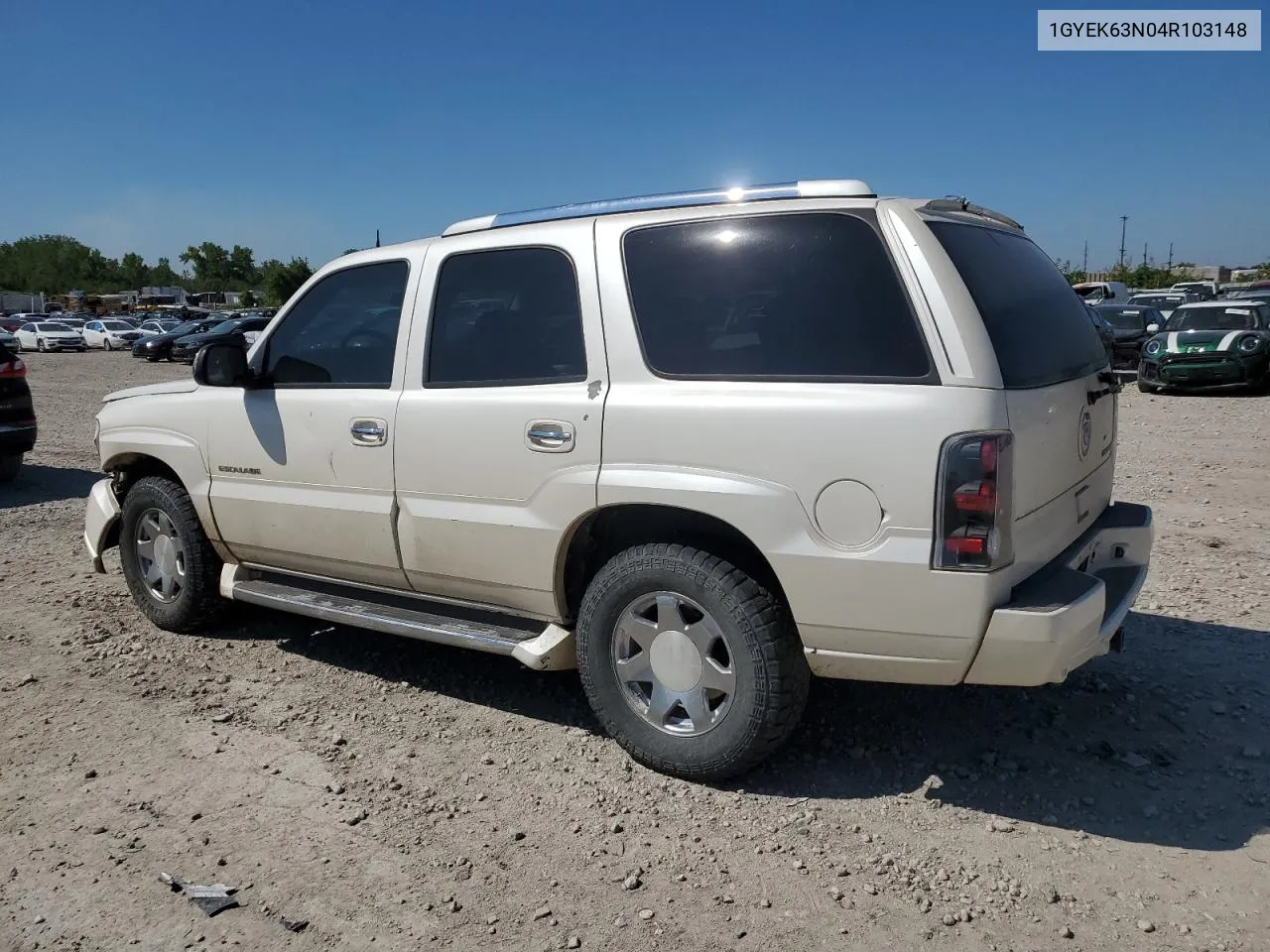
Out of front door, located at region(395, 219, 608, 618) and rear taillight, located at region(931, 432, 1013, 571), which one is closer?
rear taillight, located at region(931, 432, 1013, 571)

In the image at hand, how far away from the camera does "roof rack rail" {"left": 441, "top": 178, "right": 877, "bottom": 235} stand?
3.43 metres

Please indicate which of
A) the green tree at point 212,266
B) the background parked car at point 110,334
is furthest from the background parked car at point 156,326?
the green tree at point 212,266

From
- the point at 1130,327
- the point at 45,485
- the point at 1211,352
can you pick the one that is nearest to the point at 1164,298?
the point at 1130,327

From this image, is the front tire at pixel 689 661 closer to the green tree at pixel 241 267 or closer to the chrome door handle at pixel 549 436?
the chrome door handle at pixel 549 436

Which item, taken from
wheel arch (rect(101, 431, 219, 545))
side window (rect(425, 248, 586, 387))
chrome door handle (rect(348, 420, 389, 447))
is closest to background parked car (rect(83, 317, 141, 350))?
wheel arch (rect(101, 431, 219, 545))

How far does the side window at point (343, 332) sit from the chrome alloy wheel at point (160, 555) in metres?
1.12

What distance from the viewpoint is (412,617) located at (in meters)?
4.21

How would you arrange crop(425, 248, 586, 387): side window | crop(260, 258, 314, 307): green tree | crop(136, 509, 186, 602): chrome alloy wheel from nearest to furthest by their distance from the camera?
crop(425, 248, 586, 387): side window < crop(136, 509, 186, 602): chrome alloy wheel < crop(260, 258, 314, 307): green tree

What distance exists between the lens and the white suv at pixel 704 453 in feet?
10.1

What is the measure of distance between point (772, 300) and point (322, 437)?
2087 mm

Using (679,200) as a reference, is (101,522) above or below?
below

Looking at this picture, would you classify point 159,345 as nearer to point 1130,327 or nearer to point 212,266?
point 1130,327

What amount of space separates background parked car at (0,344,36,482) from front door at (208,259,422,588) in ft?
19.6

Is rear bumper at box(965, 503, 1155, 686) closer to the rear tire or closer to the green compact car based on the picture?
the rear tire
